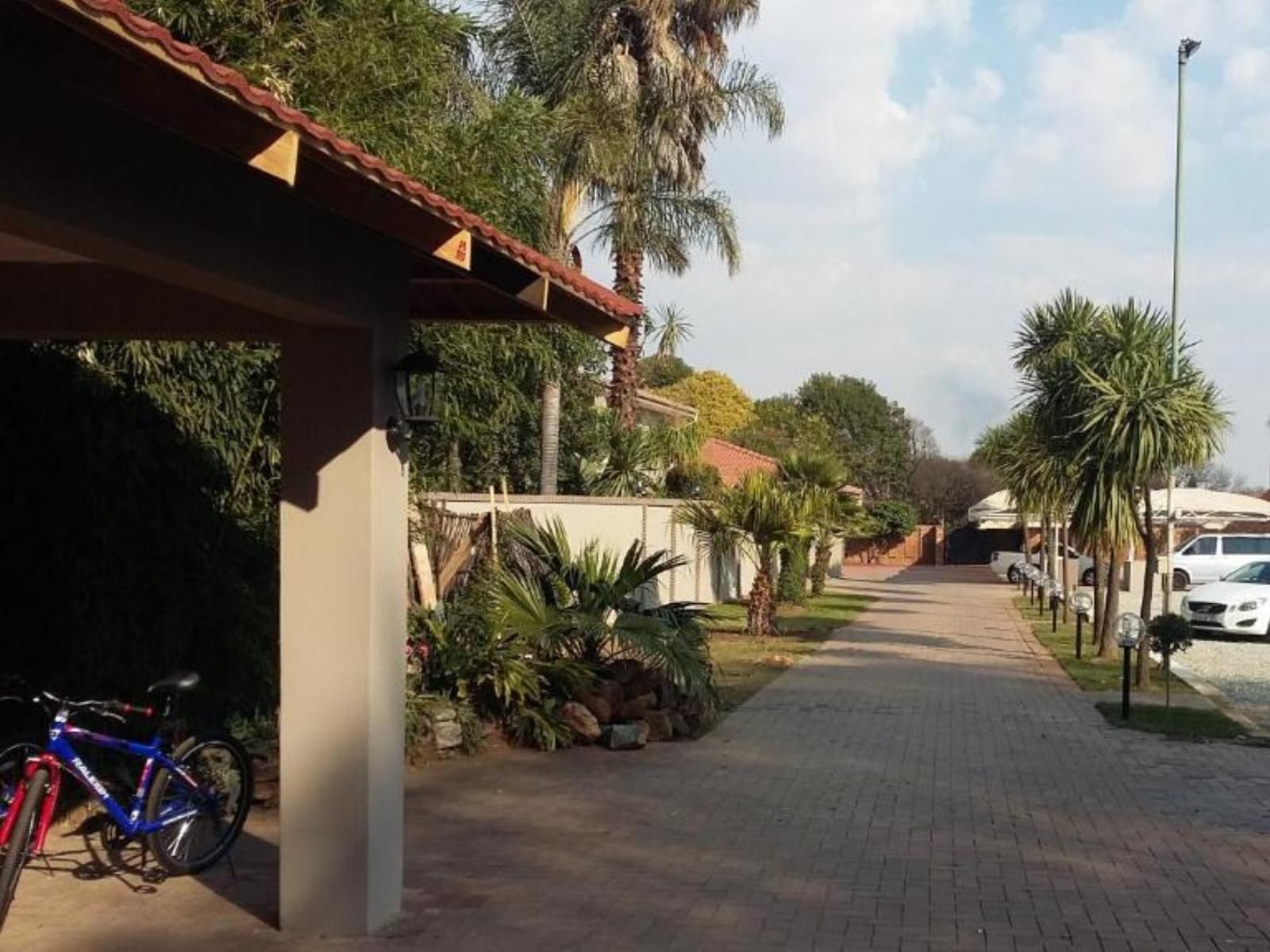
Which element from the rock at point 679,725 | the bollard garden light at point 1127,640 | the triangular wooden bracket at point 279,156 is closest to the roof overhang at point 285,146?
the triangular wooden bracket at point 279,156

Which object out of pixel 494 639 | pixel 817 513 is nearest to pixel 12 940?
pixel 494 639

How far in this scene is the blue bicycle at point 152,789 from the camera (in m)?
6.32

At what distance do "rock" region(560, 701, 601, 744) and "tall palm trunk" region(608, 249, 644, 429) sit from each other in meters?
16.0

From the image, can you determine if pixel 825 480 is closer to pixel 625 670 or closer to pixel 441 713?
pixel 625 670

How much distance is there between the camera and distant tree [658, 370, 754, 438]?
67.9m

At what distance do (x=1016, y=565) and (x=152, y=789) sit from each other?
135ft

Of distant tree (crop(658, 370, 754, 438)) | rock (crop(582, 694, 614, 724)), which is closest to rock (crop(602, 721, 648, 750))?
rock (crop(582, 694, 614, 724))

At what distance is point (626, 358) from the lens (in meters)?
28.5

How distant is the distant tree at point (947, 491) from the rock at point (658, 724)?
2665 inches

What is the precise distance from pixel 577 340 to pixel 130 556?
946 centimetres

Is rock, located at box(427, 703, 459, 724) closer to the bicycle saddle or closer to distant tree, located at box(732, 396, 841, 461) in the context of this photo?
the bicycle saddle

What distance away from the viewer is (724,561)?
3039 cm

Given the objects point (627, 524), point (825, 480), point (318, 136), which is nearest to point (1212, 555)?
point (825, 480)

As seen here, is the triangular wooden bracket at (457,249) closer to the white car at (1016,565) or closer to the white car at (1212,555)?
the white car at (1212,555)
